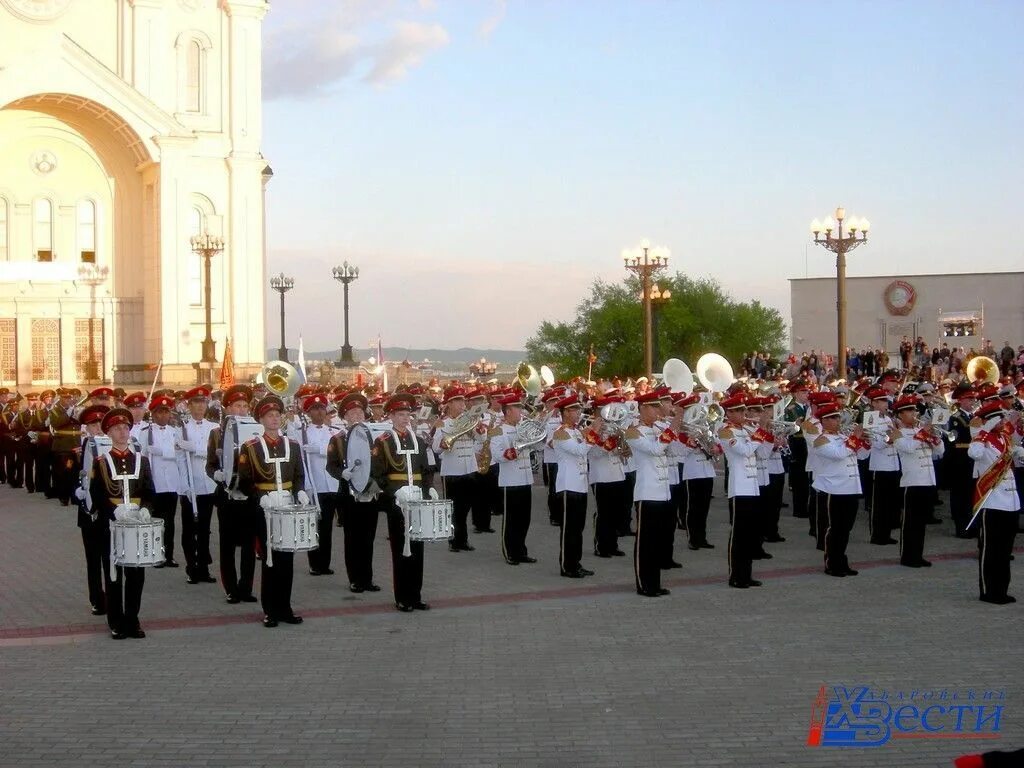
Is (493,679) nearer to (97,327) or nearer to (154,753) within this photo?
(154,753)

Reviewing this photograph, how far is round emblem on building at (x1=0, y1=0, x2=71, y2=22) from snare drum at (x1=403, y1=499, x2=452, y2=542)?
1506 inches

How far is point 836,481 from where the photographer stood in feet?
42.5

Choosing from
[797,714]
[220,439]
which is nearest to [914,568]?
[797,714]

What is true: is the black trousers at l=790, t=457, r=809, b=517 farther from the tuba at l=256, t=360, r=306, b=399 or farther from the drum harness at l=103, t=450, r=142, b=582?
the drum harness at l=103, t=450, r=142, b=582

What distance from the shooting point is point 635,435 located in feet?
40.1

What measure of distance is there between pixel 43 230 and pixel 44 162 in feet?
8.14

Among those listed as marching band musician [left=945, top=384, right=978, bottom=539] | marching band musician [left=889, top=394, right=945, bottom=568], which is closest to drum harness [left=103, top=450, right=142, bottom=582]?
marching band musician [left=889, top=394, right=945, bottom=568]

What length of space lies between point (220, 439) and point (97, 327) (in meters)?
35.1

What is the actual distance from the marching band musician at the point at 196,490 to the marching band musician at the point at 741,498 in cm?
554

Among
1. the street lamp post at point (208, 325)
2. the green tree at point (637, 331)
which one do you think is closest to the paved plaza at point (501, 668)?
the street lamp post at point (208, 325)

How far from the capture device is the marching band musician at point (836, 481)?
12.8 m

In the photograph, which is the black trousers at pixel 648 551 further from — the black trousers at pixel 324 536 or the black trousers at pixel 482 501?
the black trousers at pixel 482 501

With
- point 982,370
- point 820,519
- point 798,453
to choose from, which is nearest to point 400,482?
point 820,519

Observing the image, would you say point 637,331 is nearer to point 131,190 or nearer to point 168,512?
point 131,190
